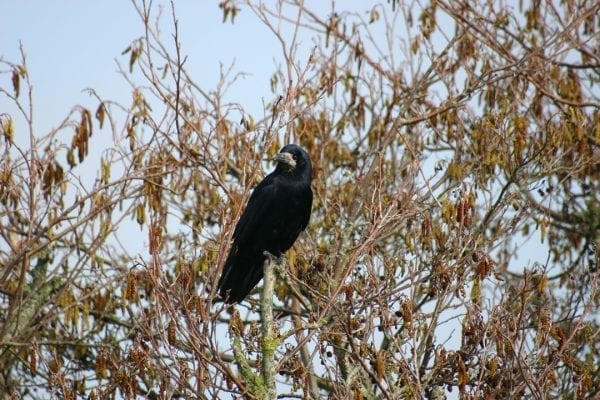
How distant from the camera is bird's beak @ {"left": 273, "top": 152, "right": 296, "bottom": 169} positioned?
285 inches

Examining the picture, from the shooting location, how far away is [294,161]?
24.1 feet

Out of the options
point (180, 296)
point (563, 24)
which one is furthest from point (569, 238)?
point (180, 296)

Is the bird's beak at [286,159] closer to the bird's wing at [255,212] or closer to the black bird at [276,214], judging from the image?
the black bird at [276,214]

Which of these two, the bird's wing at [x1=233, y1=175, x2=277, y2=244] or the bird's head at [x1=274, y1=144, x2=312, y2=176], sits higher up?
the bird's head at [x1=274, y1=144, x2=312, y2=176]

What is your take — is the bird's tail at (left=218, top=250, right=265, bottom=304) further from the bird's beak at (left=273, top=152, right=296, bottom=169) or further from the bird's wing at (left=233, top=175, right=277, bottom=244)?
the bird's beak at (left=273, top=152, right=296, bottom=169)

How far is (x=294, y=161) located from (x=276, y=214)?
0.42 meters

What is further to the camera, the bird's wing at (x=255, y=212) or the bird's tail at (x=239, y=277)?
the bird's wing at (x=255, y=212)

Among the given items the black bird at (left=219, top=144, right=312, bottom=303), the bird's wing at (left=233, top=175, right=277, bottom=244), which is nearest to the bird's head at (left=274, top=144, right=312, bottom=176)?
the black bird at (left=219, top=144, right=312, bottom=303)

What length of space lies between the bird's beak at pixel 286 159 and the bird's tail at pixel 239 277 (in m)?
0.76

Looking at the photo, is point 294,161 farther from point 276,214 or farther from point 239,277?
point 239,277

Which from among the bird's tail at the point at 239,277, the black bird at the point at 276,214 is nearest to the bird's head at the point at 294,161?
the black bird at the point at 276,214

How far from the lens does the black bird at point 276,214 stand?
724 centimetres

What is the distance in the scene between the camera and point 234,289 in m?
7.01

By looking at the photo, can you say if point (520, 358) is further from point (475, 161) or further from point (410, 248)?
point (475, 161)
